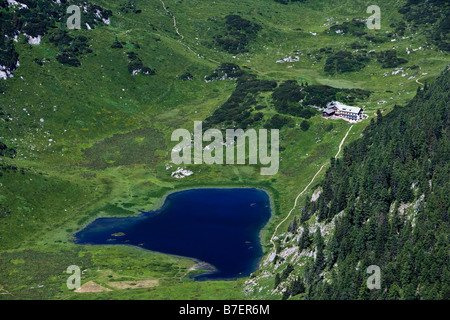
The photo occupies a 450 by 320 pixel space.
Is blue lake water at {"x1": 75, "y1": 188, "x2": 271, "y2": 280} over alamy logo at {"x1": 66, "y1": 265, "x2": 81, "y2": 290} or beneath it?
over

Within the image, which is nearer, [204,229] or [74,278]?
[74,278]

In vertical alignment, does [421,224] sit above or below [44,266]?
above

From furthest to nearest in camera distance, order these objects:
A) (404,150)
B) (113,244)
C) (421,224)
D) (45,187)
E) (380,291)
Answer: (45,187) → (113,244) → (404,150) → (421,224) → (380,291)

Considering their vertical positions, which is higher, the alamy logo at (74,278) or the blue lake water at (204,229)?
the blue lake water at (204,229)

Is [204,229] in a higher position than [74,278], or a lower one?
higher

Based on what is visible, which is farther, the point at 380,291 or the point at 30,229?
the point at 30,229

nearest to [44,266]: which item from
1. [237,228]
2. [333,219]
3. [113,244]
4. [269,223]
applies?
[113,244]

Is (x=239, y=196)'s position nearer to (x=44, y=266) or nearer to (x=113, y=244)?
(x=113, y=244)

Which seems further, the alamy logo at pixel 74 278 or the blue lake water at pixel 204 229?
the blue lake water at pixel 204 229
